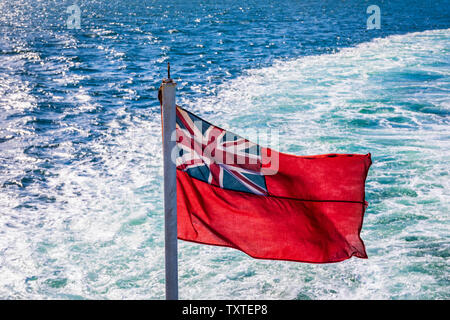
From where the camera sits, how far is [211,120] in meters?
18.9

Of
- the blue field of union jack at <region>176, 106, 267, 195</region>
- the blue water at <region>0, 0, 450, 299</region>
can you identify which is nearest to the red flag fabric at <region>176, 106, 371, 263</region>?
the blue field of union jack at <region>176, 106, 267, 195</region>

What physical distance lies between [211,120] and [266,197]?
12508mm

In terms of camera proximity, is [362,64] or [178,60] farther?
[178,60]

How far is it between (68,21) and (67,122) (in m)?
32.3

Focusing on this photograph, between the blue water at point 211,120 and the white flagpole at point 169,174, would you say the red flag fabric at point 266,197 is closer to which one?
the white flagpole at point 169,174

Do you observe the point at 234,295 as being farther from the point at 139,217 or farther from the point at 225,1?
the point at 225,1

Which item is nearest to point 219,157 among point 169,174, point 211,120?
point 169,174

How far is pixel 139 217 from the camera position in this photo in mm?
11984

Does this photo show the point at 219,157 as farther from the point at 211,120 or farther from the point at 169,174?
the point at 211,120

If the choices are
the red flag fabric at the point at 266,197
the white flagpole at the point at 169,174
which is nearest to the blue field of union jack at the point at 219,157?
the red flag fabric at the point at 266,197

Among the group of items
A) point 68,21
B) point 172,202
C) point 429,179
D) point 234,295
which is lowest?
point 234,295

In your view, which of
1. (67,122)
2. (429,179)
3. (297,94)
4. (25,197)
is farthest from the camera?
(297,94)
